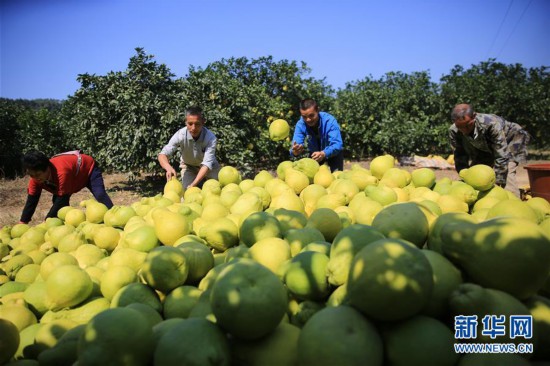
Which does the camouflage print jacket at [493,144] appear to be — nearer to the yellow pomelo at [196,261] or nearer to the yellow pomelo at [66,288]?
the yellow pomelo at [196,261]

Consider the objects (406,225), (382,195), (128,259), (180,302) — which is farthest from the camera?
(382,195)

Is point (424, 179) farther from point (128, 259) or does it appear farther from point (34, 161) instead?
point (34, 161)

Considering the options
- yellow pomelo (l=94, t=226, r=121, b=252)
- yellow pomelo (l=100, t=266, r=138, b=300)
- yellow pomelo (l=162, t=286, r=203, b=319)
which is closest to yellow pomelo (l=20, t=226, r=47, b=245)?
yellow pomelo (l=94, t=226, r=121, b=252)

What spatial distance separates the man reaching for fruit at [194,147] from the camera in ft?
20.0

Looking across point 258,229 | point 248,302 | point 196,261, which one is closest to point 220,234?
point 258,229

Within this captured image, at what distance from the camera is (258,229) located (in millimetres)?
2438

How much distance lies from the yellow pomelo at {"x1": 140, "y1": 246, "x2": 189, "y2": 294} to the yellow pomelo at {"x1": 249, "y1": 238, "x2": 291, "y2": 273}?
44 centimetres

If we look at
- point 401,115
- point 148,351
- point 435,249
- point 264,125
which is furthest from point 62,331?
point 401,115

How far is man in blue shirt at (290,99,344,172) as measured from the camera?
19.9 feet

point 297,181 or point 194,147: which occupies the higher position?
point 194,147

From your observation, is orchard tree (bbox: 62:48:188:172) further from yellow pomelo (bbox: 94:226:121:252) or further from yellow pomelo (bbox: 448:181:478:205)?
yellow pomelo (bbox: 448:181:478:205)

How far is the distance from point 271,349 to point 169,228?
156 cm

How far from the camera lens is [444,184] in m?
3.51

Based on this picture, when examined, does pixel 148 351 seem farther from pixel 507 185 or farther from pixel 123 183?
pixel 123 183
